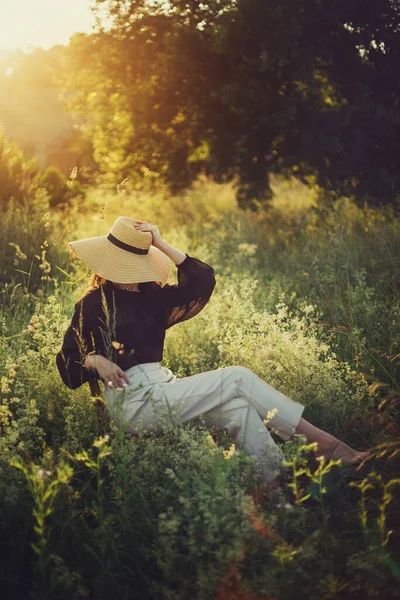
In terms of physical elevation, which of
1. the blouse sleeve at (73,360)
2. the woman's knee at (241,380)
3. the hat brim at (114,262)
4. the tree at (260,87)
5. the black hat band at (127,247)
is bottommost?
the blouse sleeve at (73,360)

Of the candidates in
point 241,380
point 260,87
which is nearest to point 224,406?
point 241,380

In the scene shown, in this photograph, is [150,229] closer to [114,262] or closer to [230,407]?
[114,262]

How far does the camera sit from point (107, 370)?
9.75 feet

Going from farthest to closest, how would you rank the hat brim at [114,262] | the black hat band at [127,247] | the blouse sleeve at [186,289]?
the blouse sleeve at [186,289]
the black hat band at [127,247]
the hat brim at [114,262]

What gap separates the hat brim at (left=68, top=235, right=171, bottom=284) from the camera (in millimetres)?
3307

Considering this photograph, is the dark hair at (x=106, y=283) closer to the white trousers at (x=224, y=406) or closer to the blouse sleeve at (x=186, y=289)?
the blouse sleeve at (x=186, y=289)

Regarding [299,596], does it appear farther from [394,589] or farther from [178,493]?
[178,493]

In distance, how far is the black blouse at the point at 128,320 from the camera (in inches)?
123

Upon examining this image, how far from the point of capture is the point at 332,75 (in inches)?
289

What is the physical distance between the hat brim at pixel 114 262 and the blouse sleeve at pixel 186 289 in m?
0.17

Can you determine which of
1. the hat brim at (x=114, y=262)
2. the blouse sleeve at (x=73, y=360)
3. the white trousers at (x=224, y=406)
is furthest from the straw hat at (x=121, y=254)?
the white trousers at (x=224, y=406)

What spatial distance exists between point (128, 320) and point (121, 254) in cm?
39

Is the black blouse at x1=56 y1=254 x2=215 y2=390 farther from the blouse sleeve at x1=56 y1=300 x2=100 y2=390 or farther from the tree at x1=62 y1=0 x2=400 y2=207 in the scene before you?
the tree at x1=62 y1=0 x2=400 y2=207

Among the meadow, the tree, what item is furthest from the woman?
the tree
